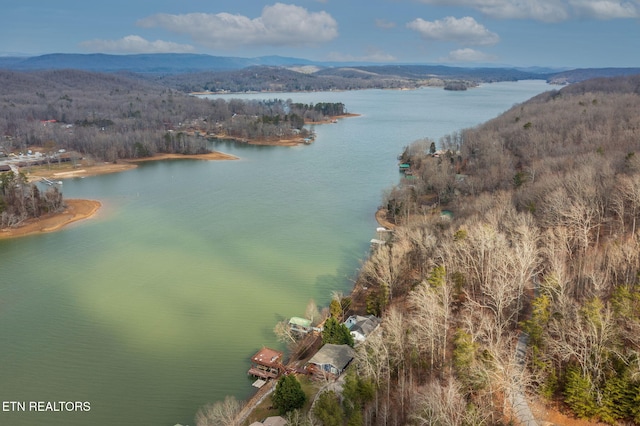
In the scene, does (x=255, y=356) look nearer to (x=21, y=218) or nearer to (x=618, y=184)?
(x=618, y=184)

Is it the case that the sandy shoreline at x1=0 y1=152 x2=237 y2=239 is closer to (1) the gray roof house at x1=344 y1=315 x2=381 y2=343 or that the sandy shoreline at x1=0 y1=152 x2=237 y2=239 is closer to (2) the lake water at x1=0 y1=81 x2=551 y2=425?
(2) the lake water at x1=0 y1=81 x2=551 y2=425

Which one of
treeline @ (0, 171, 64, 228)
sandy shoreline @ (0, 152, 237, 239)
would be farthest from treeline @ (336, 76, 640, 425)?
treeline @ (0, 171, 64, 228)

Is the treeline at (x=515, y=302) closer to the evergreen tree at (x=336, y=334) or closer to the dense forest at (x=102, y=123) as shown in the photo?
the evergreen tree at (x=336, y=334)

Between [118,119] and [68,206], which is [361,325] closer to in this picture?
[68,206]

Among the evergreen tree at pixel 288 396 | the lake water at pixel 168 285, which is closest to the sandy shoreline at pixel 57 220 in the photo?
the lake water at pixel 168 285

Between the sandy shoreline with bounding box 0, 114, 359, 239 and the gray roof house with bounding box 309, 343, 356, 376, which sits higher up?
the sandy shoreline with bounding box 0, 114, 359, 239

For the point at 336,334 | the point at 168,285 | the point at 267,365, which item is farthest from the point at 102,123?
the point at 336,334
